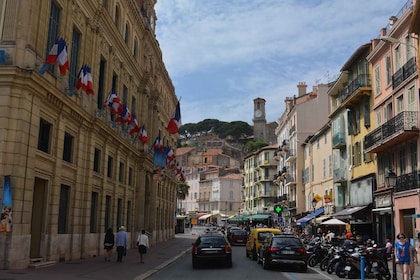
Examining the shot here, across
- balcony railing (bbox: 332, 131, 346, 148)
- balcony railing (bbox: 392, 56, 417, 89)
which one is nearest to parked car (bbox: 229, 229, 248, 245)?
balcony railing (bbox: 332, 131, 346, 148)

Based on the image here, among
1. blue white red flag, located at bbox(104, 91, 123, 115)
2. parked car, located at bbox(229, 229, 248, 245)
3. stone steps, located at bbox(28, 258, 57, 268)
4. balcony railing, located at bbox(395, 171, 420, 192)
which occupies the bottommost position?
stone steps, located at bbox(28, 258, 57, 268)

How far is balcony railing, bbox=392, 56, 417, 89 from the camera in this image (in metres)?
25.8

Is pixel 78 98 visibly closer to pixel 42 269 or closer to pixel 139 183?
pixel 42 269

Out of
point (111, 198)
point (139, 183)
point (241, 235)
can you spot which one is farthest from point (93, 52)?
point (241, 235)

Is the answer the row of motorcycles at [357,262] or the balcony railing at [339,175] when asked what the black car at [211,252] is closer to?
the row of motorcycles at [357,262]

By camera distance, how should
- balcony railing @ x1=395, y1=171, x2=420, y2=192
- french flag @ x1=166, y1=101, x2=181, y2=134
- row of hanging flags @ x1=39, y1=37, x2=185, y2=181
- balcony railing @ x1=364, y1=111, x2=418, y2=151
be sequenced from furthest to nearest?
french flag @ x1=166, y1=101, x2=181, y2=134 < balcony railing @ x1=364, y1=111, x2=418, y2=151 < balcony railing @ x1=395, y1=171, x2=420, y2=192 < row of hanging flags @ x1=39, y1=37, x2=185, y2=181

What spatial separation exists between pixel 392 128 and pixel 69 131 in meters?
18.5

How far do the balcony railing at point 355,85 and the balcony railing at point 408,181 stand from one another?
9.20m

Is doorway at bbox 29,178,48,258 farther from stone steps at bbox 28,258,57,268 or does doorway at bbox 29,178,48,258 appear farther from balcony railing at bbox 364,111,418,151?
balcony railing at bbox 364,111,418,151

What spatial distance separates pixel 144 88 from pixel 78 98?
16.3 meters

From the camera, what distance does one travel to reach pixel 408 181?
85.2 ft

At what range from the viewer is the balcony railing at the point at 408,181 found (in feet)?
81.7

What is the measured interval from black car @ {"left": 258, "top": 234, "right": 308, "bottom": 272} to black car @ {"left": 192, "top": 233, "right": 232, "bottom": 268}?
6.07ft

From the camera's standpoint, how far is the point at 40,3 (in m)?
18.5
